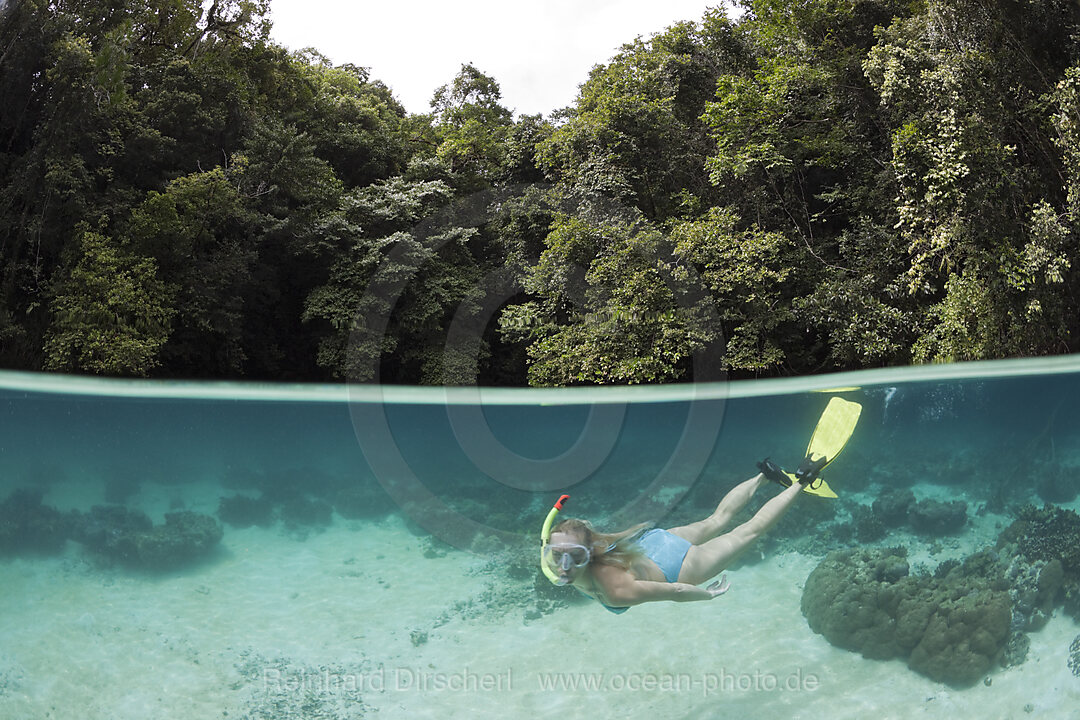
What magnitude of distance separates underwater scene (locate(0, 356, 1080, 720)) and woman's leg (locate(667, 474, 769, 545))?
87.8 inches

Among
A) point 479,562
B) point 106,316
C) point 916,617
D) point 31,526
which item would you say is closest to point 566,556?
point 479,562

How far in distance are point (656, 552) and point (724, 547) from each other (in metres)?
0.63

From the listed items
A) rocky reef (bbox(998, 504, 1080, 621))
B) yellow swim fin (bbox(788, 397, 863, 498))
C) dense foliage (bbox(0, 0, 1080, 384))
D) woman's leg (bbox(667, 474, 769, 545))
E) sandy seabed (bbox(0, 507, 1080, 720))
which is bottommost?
sandy seabed (bbox(0, 507, 1080, 720))

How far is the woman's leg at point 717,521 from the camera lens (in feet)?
19.8

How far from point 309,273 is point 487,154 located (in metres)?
A: 6.17

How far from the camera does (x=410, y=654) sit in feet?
25.7

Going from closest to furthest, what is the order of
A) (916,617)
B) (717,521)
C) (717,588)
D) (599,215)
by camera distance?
(717,588) → (717,521) → (916,617) → (599,215)

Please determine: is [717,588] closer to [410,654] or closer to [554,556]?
[554,556]

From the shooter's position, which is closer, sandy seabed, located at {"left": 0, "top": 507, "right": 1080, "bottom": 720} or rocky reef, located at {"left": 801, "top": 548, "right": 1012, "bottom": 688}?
sandy seabed, located at {"left": 0, "top": 507, "right": 1080, "bottom": 720}

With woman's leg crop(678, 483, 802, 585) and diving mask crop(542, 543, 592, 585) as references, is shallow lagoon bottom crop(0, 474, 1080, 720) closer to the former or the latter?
woman's leg crop(678, 483, 802, 585)

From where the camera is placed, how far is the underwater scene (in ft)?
24.2

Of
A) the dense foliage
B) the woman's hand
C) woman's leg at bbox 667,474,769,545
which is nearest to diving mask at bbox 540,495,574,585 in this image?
the woman's hand

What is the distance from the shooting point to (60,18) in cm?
1678

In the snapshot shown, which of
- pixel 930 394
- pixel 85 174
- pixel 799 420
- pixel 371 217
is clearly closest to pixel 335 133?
pixel 371 217
